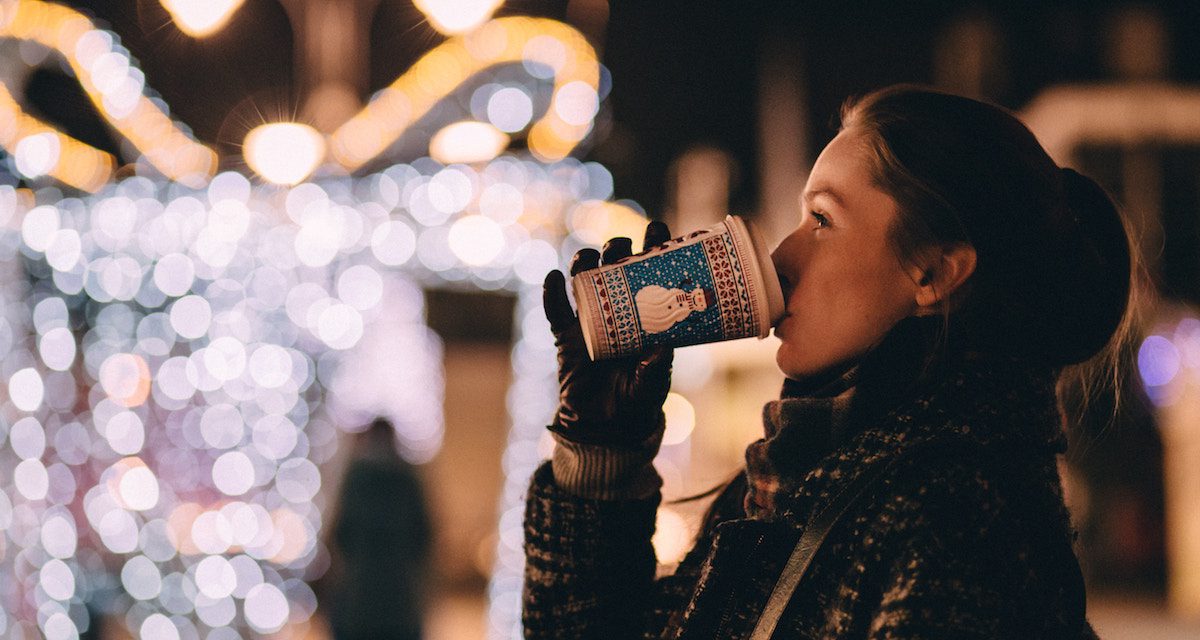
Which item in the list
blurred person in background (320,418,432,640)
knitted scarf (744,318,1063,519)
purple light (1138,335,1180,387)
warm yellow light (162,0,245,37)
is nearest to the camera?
knitted scarf (744,318,1063,519)

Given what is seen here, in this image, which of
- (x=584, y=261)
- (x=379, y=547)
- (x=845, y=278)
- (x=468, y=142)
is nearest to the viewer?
(x=845, y=278)

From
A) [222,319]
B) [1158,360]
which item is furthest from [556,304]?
[1158,360]

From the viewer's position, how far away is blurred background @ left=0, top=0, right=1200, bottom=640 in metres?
3.53

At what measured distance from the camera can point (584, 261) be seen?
1.26m

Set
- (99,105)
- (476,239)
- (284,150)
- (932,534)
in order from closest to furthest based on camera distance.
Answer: (932,534)
(99,105)
(284,150)
(476,239)

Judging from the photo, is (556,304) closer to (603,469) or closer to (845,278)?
(603,469)

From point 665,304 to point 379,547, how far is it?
3.76 metres

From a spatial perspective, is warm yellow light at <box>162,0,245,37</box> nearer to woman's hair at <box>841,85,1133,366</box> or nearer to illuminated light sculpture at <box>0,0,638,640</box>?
illuminated light sculpture at <box>0,0,638,640</box>

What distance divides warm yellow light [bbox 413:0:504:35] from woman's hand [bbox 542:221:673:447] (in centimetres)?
193

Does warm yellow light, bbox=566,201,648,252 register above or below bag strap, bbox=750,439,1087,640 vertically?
above

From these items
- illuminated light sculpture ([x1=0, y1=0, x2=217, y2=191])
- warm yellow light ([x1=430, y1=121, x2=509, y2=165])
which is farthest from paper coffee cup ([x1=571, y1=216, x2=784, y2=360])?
warm yellow light ([x1=430, y1=121, x2=509, y2=165])

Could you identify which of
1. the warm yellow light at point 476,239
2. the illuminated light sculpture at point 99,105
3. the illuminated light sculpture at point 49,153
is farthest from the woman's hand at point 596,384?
the warm yellow light at point 476,239

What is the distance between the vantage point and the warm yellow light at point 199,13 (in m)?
2.74

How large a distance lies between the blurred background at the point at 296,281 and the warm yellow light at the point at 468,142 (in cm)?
3
